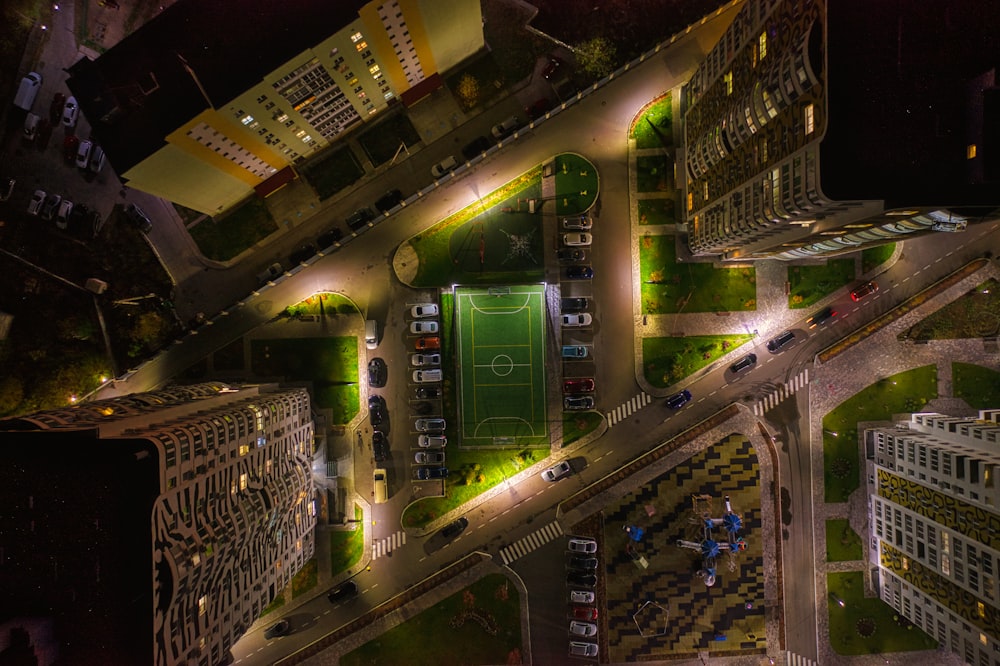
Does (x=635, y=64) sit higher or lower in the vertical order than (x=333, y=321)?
higher

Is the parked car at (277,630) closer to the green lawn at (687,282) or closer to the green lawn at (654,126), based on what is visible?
the green lawn at (687,282)

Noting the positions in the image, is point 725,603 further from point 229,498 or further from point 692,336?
point 229,498

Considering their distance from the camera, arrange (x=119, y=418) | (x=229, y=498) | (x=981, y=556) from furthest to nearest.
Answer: (x=981, y=556) < (x=229, y=498) < (x=119, y=418)

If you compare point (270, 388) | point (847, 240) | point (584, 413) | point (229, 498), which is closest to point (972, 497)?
point (847, 240)

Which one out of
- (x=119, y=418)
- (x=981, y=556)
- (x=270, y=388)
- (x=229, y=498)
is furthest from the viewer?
(x=270, y=388)

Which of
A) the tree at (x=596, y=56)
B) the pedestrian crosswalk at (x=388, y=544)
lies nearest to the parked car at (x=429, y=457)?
the pedestrian crosswalk at (x=388, y=544)

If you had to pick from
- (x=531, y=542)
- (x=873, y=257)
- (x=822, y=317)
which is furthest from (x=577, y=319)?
(x=873, y=257)

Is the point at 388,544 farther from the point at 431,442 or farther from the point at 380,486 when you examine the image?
the point at 431,442

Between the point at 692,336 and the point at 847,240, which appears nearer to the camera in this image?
the point at 847,240

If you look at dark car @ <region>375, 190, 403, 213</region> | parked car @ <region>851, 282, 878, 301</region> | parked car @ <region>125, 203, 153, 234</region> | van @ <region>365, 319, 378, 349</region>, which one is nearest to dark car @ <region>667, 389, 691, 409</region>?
parked car @ <region>851, 282, 878, 301</region>
